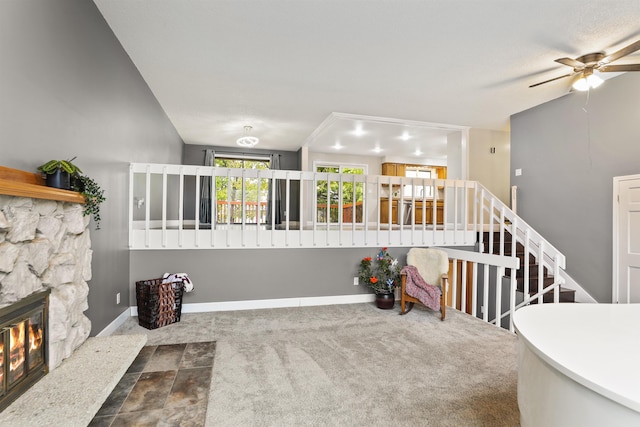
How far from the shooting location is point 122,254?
352cm

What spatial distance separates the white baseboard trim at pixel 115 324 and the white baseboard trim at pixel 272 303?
0.16 metres

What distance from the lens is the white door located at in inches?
145

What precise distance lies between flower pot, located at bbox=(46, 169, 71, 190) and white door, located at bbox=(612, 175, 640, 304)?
18.6 ft

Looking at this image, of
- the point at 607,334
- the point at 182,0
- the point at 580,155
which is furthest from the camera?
the point at 580,155

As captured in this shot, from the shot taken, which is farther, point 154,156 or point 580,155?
point 154,156

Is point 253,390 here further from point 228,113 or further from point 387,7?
point 228,113

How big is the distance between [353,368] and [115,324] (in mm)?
2512

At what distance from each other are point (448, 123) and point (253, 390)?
5.47m

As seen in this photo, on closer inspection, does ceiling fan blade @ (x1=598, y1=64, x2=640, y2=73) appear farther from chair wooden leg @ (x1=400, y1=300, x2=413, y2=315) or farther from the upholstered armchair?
chair wooden leg @ (x1=400, y1=300, x2=413, y2=315)

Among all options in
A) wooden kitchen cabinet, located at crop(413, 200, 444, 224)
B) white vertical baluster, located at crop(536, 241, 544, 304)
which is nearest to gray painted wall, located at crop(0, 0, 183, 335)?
white vertical baluster, located at crop(536, 241, 544, 304)

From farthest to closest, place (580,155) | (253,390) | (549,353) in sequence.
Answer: (580,155) < (253,390) < (549,353)

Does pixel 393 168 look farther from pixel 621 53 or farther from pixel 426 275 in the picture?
pixel 621 53

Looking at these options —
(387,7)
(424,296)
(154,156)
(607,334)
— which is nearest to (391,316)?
(424,296)

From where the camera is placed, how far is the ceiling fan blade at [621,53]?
2727 millimetres
